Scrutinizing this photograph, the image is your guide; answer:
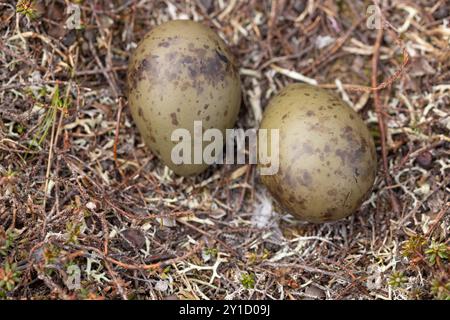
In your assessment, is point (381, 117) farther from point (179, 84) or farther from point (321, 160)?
point (179, 84)

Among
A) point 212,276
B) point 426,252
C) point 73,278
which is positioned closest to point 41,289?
point 73,278

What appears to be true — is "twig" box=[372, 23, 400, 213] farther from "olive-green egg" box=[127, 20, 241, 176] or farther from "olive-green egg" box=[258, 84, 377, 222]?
"olive-green egg" box=[127, 20, 241, 176]

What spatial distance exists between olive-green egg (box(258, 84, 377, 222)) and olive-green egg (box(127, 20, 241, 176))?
0.23m

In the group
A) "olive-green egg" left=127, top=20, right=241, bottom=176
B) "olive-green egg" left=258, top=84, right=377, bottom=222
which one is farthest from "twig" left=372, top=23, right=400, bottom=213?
"olive-green egg" left=127, top=20, right=241, bottom=176

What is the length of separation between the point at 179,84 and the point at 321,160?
0.58 meters

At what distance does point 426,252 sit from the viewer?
6.02ft

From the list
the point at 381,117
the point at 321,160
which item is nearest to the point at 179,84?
the point at 321,160

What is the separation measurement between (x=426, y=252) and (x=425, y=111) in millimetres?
680

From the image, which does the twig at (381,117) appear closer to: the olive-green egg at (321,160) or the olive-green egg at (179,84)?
the olive-green egg at (321,160)

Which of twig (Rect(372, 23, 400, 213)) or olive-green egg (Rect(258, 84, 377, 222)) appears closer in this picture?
olive-green egg (Rect(258, 84, 377, 222))

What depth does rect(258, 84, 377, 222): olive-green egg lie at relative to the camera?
193 centimetres

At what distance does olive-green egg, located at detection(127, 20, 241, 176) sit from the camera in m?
1.99

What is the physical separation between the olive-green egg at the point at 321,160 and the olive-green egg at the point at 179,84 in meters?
0.23

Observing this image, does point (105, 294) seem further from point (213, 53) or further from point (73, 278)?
point (213, 53)
